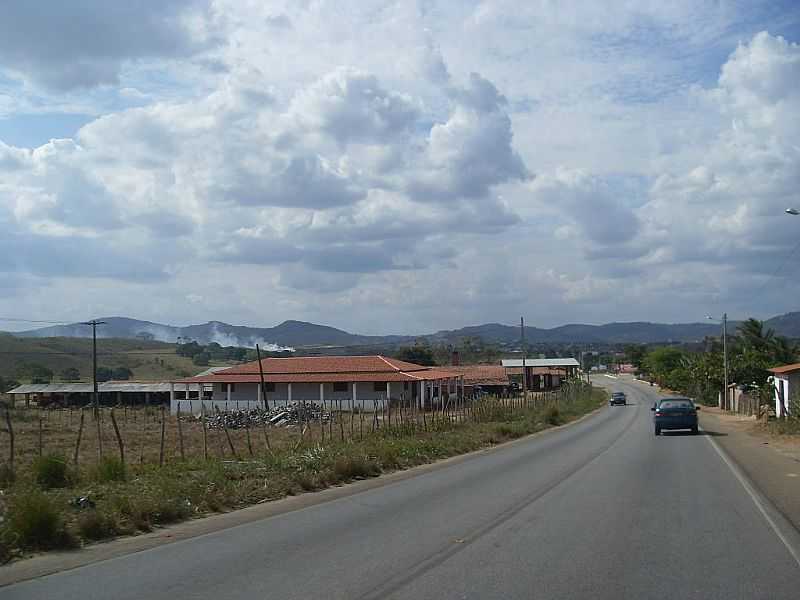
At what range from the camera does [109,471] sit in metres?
17.9

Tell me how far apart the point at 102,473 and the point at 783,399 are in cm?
4006

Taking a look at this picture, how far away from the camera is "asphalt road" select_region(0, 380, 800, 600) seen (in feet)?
29.6

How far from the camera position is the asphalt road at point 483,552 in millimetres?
9031

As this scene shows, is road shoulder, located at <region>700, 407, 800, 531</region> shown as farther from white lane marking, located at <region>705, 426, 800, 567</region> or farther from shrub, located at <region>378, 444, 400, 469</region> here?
shrub, located at <region>378, 444, 400, 469</region>

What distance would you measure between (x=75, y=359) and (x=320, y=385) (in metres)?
76.1

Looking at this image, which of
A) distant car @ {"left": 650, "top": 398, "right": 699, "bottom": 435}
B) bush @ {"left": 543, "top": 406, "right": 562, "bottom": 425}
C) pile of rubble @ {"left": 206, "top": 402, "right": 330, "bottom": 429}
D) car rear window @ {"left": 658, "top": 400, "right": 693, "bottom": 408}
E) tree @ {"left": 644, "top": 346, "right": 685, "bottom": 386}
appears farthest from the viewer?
tree @ {"left": 644, "top": 346, "right": 685, "bottom": 386}

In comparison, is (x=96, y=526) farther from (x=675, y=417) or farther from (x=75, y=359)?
(x=75, y=359)

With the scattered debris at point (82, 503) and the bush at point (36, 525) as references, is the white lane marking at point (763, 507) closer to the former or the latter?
the bush at point (36, 525)

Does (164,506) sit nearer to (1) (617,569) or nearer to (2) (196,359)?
(1) (617,569)

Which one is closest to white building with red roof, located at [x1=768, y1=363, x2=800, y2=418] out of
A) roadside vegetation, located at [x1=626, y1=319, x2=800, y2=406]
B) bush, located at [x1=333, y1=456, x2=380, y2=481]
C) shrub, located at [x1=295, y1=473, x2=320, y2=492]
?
roadside vegetation, located at [x1=626, y1=319, x2=800, y2=406]

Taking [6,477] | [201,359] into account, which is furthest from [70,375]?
[6,477]

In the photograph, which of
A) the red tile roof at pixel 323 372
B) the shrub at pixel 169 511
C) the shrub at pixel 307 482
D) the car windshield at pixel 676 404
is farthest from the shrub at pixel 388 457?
the red tile roof at pixel 323 372

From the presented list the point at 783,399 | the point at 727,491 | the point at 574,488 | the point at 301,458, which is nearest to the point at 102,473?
the point at 301,458

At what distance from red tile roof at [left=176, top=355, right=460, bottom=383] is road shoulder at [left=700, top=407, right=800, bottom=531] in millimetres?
33208
